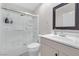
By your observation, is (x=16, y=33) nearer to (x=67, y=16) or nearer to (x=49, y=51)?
(x=49, y=51)

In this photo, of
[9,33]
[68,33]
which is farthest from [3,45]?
[68,33]

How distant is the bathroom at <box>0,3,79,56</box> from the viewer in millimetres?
1578

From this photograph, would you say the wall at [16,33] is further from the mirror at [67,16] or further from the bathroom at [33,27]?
the mirror at [67,16]

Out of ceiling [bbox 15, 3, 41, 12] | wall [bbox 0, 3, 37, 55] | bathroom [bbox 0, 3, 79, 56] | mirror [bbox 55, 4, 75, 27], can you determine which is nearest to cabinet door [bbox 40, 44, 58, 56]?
bathroom [bbox 0, 3, 79, 56]

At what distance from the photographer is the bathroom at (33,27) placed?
1.58 m

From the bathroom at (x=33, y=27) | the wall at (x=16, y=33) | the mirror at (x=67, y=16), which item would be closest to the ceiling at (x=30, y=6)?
the bathroom at (x=33, y=27)

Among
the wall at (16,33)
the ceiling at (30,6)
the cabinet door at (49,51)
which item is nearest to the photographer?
the cabinet door at (49,51)

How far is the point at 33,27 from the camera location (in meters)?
1.85

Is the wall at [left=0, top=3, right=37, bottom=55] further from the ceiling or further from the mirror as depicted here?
the mirror

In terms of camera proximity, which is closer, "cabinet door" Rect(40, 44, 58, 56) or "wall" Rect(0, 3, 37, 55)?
"cabinet door" Rect(40, 44, 58, 56)

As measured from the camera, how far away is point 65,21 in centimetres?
177

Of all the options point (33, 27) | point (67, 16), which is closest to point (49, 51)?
point (33, 27)

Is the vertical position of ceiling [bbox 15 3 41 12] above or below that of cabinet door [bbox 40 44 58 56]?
above

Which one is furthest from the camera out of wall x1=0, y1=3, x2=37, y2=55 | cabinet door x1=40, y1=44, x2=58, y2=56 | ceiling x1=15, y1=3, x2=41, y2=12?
wall x1=0, y1=3, x2=37, y2=55
